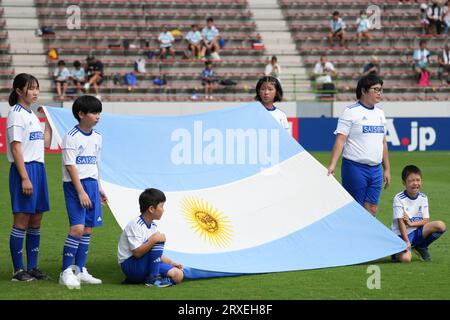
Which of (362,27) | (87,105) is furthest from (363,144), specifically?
(362,27)

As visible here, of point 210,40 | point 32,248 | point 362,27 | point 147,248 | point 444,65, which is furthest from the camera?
point 362,27

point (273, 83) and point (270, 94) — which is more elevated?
point (273, 83)

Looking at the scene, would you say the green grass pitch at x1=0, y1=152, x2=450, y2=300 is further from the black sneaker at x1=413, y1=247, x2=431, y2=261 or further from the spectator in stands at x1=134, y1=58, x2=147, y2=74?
the spectator in stands at x1=134, y1=58, x2=147, y2=74

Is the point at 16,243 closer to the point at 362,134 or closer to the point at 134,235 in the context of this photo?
the point at 134,235

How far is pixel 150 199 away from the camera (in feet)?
26.8

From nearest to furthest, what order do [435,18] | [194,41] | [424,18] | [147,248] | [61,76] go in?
[147,248], [61,76], [194,41], [435,18], [424,18]

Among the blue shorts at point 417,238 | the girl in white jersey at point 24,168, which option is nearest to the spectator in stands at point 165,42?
the blue shorts at point 417,238

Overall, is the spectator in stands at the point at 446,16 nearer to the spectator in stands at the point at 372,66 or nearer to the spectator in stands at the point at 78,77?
the spectator in stands at the point at 372,66

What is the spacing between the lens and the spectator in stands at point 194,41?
31016 millimetres

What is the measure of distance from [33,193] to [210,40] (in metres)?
23.4

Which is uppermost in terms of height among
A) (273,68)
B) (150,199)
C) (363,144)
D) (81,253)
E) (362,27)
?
(362,27)

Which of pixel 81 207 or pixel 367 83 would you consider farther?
pixel 367 83
